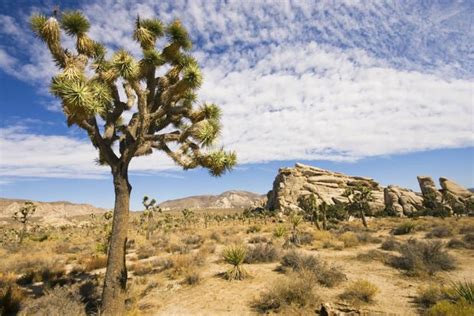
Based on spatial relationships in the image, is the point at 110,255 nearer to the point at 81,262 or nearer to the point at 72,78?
the point at 72,78

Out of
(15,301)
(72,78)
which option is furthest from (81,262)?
(72,78)

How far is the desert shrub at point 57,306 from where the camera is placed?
249 inches

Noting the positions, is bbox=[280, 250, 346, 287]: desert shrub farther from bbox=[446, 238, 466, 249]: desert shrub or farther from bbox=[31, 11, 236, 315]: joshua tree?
bbox=[446, 238, 466, 249]: desert shrub

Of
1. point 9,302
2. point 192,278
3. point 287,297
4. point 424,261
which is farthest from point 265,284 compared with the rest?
point 9,302

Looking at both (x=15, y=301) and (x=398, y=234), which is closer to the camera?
(x=15, y=301)

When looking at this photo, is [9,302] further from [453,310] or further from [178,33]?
[453,310]

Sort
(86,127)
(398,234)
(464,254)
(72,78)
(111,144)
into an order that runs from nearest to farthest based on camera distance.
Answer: (72,78) → (86,127) → (111,144) → (464,254) → (398,234)

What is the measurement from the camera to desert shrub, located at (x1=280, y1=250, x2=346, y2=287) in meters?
8.76

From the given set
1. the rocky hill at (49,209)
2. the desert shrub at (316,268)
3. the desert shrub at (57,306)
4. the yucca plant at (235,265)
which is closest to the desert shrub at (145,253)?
the yucca plant at (235,265)

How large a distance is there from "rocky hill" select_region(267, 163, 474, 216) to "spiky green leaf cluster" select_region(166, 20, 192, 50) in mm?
52786

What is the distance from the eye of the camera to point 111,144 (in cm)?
768

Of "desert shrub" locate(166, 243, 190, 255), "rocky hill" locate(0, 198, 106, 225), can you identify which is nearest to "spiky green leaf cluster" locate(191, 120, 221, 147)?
"desert shrub" locate(166, 243, 190, 255)

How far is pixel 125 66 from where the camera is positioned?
25.0 ft

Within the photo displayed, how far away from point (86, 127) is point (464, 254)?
15.6 meters
